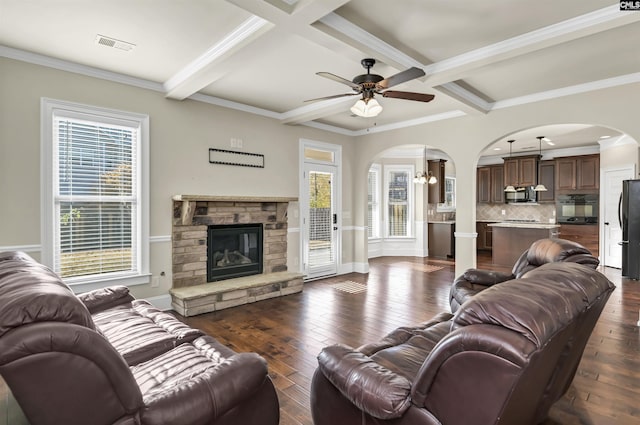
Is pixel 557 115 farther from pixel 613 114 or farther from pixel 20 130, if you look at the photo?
pixel 20 130

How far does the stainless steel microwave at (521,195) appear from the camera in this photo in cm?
891

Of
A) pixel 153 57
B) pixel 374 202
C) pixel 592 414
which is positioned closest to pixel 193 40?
pixel 153 57

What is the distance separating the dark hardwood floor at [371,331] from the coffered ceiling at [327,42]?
8.85ft

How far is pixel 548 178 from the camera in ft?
28.2

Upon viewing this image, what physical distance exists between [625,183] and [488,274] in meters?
2.68

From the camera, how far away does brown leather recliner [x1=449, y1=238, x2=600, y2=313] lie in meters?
2.77

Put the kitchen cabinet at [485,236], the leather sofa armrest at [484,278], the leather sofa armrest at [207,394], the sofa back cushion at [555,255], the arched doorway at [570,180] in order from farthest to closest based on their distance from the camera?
the kitchen cabinet at [485,236], the arched doorway at [570,180], the leather sofa armrest at [484,278], the sofa back cushion at [555,255], the leather sofa armrest at [207,394]

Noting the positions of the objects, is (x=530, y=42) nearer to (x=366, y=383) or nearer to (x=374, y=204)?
(x=366, y=383)

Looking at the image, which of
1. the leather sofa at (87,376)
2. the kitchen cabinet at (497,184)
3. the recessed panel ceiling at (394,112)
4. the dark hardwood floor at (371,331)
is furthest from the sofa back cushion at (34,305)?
the kitchen cabinet at (497,184)

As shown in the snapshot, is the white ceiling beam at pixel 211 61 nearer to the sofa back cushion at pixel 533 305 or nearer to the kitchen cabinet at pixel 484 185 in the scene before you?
the sofa back cushion at pixel 533 305

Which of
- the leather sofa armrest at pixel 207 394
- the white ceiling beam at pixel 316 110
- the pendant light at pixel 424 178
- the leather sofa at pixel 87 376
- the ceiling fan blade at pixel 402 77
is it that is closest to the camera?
the leather sofa at pixel 87 376

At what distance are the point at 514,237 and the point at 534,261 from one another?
4342 millimetres

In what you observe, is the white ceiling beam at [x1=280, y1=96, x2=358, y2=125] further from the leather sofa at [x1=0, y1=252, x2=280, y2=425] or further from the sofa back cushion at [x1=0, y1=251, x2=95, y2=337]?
the sofa back cushion at [x1=0, y1=251, x2=95, y2=337]

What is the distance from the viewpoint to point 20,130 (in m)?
3.32
